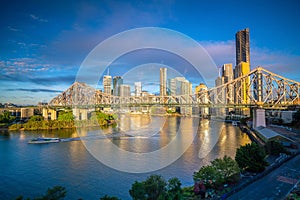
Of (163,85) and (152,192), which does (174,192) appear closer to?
(152,192)

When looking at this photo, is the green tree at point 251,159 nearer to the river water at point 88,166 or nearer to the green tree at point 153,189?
the river water at point 88,166

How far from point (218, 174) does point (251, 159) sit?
1.57m

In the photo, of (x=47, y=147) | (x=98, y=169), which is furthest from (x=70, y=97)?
(x=98, y=169)

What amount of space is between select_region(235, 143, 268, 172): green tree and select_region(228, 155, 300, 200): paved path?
1.08 ft

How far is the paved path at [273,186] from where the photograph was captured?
4.39 m

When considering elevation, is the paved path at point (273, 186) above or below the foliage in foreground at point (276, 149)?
below

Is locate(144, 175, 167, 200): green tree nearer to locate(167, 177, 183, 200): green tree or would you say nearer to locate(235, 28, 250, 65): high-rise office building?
locate(167, 177, 183, 200): green tree

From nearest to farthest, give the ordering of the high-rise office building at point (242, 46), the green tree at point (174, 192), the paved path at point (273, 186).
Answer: the green tree at point (174, 192) < the paved path at point (273, 186) < the high-rise office building at point (242, 46)

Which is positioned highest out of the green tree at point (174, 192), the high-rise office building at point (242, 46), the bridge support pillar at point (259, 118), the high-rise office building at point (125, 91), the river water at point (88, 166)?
the high-rise office building at point (242, 46)

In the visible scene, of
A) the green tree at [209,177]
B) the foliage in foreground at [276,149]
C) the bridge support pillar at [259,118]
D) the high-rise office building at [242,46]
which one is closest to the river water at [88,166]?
the green tree at [209,177]

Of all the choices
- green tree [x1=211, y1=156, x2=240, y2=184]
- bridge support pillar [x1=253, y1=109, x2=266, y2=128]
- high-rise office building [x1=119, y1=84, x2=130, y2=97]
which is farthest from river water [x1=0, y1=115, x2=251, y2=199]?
high-rise office building [x1=119, y1=84, x2=130, y2=97]

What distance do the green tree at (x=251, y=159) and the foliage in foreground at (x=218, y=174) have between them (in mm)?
823

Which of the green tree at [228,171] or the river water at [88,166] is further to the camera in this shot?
the river water at [88,166]

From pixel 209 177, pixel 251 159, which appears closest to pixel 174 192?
pixel 209 177
